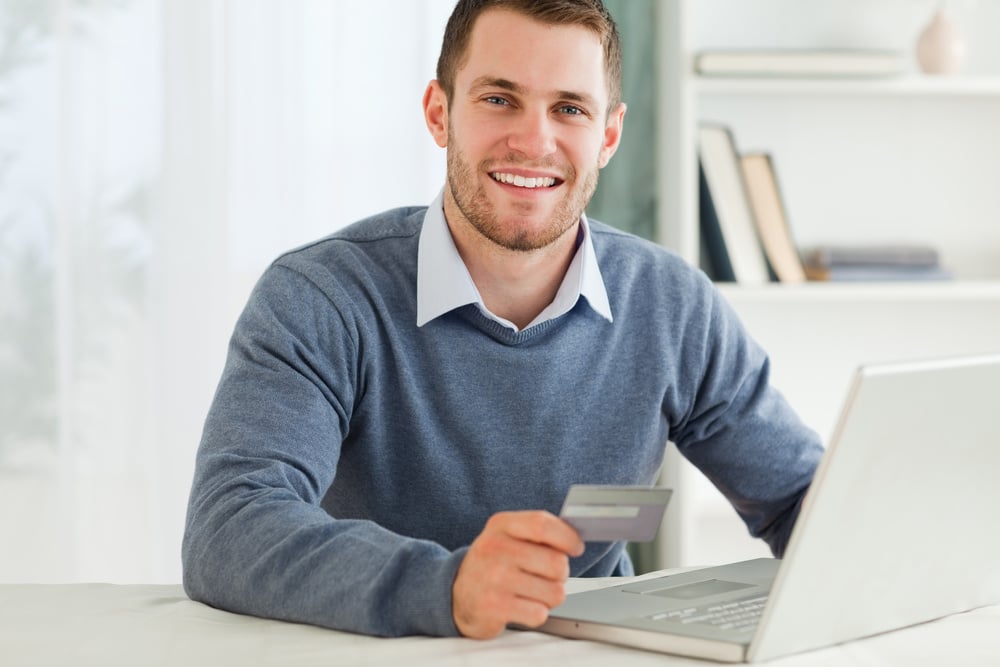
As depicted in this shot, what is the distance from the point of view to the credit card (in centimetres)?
82

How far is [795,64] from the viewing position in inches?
93.0

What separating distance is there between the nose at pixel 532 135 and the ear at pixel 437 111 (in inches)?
6.3

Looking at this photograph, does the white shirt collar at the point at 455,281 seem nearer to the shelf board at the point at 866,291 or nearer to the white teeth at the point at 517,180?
the white teeth at the point at 517,180

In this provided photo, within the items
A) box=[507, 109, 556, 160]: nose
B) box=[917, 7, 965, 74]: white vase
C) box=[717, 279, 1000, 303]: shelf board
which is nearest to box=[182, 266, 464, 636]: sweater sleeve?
box=[507, 109, 556, 160]: nose

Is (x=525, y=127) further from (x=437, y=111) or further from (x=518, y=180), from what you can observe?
(x=437, y=111)

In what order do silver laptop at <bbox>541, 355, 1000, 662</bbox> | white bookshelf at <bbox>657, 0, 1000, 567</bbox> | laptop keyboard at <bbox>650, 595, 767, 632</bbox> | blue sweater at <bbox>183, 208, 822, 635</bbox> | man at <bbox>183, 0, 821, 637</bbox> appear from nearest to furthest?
silver laptop at <bbox>541, 355, 1000, 662</bbox>
laptop keyboard at <bbox>650, 595, 767, 632</bbox>
blue sweater at <bbox>183, 208, 822, 635</bbox>
man at <bbox>183, 0, 821, 637</bbox>
white bookshelf at <bbox>657, 0, 1000, 567</bbox>

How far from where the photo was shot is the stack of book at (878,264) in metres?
2.46

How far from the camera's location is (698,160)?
8.00 ft

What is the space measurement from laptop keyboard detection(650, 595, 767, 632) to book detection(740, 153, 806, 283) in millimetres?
1557

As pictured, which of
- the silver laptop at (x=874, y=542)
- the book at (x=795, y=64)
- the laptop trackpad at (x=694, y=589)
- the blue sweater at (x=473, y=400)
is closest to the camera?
the silver laptop at (x=874, y=542)

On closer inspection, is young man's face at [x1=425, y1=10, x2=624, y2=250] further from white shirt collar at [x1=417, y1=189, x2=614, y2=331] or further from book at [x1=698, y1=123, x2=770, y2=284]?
book at [x1=698, y1=123, x2=770, y2=284]

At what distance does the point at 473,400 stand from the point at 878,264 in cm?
134

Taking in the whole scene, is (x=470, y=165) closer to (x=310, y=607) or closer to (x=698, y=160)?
(x=310, y=607)

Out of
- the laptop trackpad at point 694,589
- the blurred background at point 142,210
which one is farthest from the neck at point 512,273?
the blurred background at point 142,210
